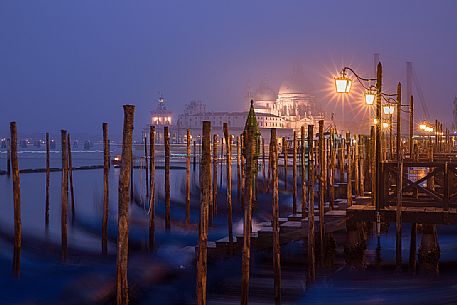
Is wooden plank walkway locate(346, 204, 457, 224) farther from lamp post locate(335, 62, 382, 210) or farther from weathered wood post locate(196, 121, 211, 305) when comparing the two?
weathered wood post locate(196, 121, 211, 305)

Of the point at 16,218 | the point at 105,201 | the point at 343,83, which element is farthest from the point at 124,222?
the point at 343,83

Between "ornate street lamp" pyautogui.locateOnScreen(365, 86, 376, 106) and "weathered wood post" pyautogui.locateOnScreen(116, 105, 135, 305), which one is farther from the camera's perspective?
"ornate street lamp" pyautogui.locateOnScreen(365, 86, 376, 106)

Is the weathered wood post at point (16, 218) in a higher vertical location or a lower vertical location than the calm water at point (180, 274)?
higher

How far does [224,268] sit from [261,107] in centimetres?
8451

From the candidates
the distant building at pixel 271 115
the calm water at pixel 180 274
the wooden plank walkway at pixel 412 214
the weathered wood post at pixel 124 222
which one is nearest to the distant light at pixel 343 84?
the wooden plank walkway at pixel 412 214

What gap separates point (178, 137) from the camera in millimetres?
92062

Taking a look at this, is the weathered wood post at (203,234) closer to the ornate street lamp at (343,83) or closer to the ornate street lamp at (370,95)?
the ornate street lamp at (343,83)

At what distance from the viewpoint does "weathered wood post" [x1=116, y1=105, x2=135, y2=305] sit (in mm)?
5770

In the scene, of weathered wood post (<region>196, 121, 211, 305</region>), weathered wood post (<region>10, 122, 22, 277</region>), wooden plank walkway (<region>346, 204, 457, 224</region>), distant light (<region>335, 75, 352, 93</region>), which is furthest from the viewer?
distant light (<region>335, 75, 352, 93</region>)

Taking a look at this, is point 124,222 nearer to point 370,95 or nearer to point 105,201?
point 105,201

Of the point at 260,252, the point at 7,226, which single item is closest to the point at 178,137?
the point at 7,226

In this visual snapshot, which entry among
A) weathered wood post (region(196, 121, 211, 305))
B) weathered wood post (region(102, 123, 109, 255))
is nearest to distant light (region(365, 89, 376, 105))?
weathered wood post (region(196, 121, 211, 305))

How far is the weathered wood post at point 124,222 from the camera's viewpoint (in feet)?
18.9

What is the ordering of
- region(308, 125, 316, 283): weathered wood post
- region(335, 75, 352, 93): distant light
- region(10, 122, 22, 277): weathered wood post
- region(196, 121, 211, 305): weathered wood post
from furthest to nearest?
region(335, 75, 352, 93): distant light < region(10, 122, 22, 277): weathered wood post < region(308, 125, 316, 283): weathered wood post < region(196, 121, 211, 305): weathered wood post
